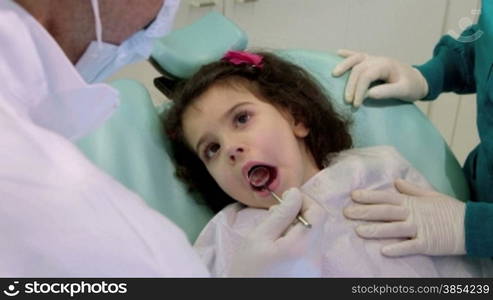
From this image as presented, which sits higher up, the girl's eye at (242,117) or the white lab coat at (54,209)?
the white lab coat at (54,209)

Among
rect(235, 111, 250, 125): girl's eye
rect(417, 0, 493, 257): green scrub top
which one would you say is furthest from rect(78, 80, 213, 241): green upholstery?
rect(417, 0, 493, 257): green scrub top

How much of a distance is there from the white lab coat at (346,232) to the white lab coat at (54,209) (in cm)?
50

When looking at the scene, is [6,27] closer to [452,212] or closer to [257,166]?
[257,166]

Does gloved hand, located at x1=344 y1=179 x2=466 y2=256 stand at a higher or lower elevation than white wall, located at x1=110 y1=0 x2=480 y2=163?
lower

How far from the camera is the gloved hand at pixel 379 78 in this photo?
133cm

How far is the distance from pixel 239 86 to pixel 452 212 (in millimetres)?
518

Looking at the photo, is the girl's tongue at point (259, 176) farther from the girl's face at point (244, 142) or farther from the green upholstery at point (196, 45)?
the green upholstery at point (196, 45)

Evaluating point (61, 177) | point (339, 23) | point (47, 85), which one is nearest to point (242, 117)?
point (47, 85)

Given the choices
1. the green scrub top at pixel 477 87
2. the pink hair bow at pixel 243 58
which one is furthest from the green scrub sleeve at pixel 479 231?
the pink hair bow at pixel 243 58

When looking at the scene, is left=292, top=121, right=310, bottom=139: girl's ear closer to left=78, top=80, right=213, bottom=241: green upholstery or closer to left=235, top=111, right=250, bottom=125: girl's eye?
left=235, top=111, right=250, bottom=125: girl's eye

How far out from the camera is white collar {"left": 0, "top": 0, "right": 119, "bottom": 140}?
0.59 m

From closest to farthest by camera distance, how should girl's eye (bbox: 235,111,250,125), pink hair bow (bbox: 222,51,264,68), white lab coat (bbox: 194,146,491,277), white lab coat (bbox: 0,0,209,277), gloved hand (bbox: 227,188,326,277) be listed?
white lab coat (bbox: 0,0,209,277) < gloved hand (bbox: 227,188,326,277) < white lab coat (bbox: 194,146,491,277) < girl's eye (bbox: 235,111,250,125) < pink hair bow (bbox: 222,51,264,68)

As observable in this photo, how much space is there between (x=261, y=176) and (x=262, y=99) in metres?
0.20

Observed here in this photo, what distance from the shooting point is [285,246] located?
0.90 meters
